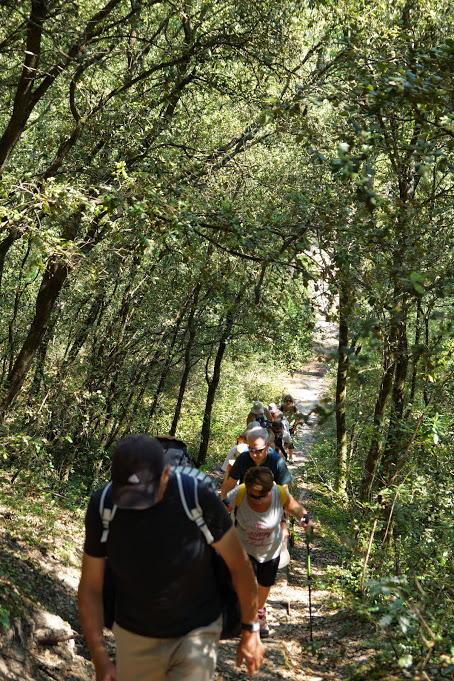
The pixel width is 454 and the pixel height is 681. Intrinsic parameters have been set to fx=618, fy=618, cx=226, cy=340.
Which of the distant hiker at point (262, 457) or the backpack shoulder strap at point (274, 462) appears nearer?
the distant hiker at point (262, 457)

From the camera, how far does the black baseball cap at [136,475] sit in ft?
9.20

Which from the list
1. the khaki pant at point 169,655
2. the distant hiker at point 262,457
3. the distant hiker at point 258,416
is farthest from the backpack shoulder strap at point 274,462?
the distant hiker at point 258,416

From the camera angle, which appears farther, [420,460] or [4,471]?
[4,471]

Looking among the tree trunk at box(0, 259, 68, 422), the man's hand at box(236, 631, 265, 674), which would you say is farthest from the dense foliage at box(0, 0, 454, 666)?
the man's hand at box(236, 631, 265, 674)

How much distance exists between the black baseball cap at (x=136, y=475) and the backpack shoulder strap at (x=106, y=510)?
8.4 inches

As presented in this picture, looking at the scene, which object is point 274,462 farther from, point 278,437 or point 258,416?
point 278,437

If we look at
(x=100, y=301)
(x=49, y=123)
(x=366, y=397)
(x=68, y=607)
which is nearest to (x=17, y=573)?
(x=68, y=607)

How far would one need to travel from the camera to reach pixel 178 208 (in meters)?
7.78

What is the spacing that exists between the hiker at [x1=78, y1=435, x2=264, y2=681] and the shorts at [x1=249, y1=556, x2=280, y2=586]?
2527mm

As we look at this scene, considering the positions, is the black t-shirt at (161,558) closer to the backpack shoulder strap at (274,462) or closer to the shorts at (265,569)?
the shorts at (265,569)

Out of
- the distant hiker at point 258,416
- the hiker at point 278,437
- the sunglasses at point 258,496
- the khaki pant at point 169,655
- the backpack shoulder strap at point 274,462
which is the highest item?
the distant hiker at point 258,416

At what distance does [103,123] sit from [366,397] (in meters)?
15.5

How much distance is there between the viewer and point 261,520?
5.56 meters

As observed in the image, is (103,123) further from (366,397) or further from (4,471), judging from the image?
(366,397)
